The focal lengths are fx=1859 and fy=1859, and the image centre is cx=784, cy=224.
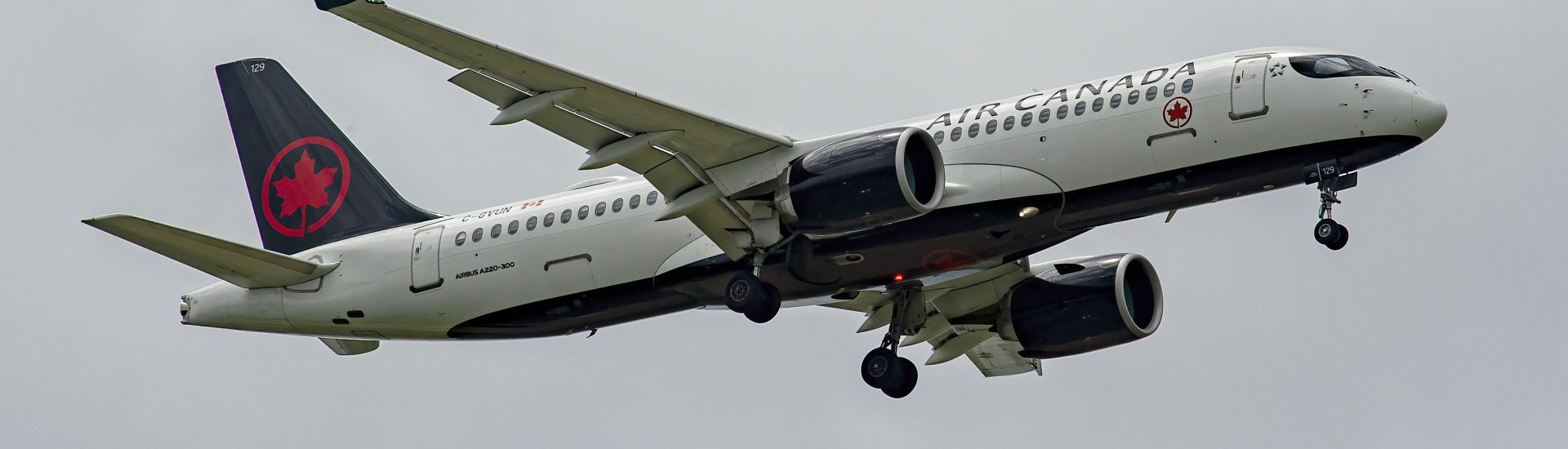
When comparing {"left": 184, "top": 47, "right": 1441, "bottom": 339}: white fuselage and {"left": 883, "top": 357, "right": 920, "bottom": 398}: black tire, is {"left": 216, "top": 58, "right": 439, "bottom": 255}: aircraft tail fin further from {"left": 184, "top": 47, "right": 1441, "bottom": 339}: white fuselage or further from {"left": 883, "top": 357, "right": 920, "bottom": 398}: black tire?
{"left": 883, "top": 357, "right": 920, "bottom": 398}: black tire

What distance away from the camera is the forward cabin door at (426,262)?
32.4 metres

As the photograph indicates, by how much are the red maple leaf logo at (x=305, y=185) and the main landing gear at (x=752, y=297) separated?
9746mm

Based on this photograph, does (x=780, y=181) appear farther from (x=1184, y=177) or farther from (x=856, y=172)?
(x=1184, y=177)

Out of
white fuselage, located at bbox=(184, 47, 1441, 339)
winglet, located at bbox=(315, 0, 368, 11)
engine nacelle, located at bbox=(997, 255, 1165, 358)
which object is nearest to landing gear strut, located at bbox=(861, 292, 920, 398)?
engine nacelle, located at bbox=(997, 255, 1165, 358)

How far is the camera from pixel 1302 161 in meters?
27.2

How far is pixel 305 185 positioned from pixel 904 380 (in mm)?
12192

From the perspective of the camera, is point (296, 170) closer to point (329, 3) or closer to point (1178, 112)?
point (329, 3)

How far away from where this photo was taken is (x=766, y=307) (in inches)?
1167

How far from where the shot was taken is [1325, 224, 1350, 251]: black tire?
27.4 meters

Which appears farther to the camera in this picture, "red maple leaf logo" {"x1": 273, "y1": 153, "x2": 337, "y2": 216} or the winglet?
"red maple leaf logo" {"x1": 273, "y1": 153, "x2": 337, "y2": 216}

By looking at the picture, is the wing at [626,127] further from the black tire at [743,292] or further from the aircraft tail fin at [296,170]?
the aircraft tail fin at [296,170]

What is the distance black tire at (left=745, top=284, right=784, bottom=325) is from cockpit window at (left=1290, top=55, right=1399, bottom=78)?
8744mm

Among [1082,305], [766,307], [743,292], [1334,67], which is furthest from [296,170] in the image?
[1334,67]

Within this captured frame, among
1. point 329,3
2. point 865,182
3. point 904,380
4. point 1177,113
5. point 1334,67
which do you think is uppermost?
point 329,3
